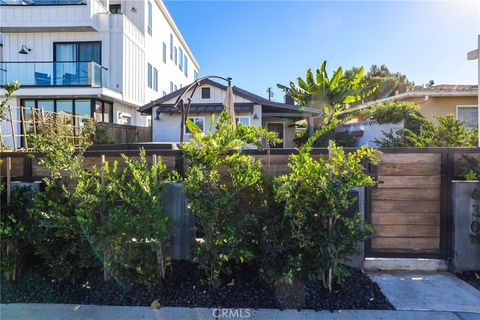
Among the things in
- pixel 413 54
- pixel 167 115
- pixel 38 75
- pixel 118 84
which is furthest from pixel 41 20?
pixel 413 54

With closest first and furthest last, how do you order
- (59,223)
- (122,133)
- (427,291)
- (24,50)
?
(59,223)
(427,291)
(24,50)
(122,133)

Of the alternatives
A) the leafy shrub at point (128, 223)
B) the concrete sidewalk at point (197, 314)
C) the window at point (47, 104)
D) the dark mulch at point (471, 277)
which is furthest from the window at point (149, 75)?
the dark mulch at point (471, 277)

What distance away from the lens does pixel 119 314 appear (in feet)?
9.99

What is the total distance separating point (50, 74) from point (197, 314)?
13946 mm

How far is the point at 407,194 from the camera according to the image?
13.0 ft

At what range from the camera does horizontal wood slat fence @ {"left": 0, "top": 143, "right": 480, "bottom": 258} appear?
3928 mm

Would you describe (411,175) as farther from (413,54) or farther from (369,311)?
(413,54)

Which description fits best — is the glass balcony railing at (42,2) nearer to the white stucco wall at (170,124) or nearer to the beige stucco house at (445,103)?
the white stucco wall at (170,124)

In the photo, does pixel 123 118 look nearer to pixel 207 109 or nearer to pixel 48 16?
pixel 207 109

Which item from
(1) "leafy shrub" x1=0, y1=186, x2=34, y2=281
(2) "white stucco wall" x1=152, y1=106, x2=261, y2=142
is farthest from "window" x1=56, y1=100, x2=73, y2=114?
(1) "leafy shrub" x1=0, y1=186, x2=34, y2=281

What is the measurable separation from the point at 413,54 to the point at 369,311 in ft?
29.0

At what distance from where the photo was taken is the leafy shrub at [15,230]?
3.46 m

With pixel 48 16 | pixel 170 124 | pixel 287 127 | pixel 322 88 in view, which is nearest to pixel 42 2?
pixel 48 16

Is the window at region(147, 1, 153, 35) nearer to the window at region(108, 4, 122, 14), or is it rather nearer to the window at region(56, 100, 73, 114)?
the window at region(108, 4, 122, 14)
